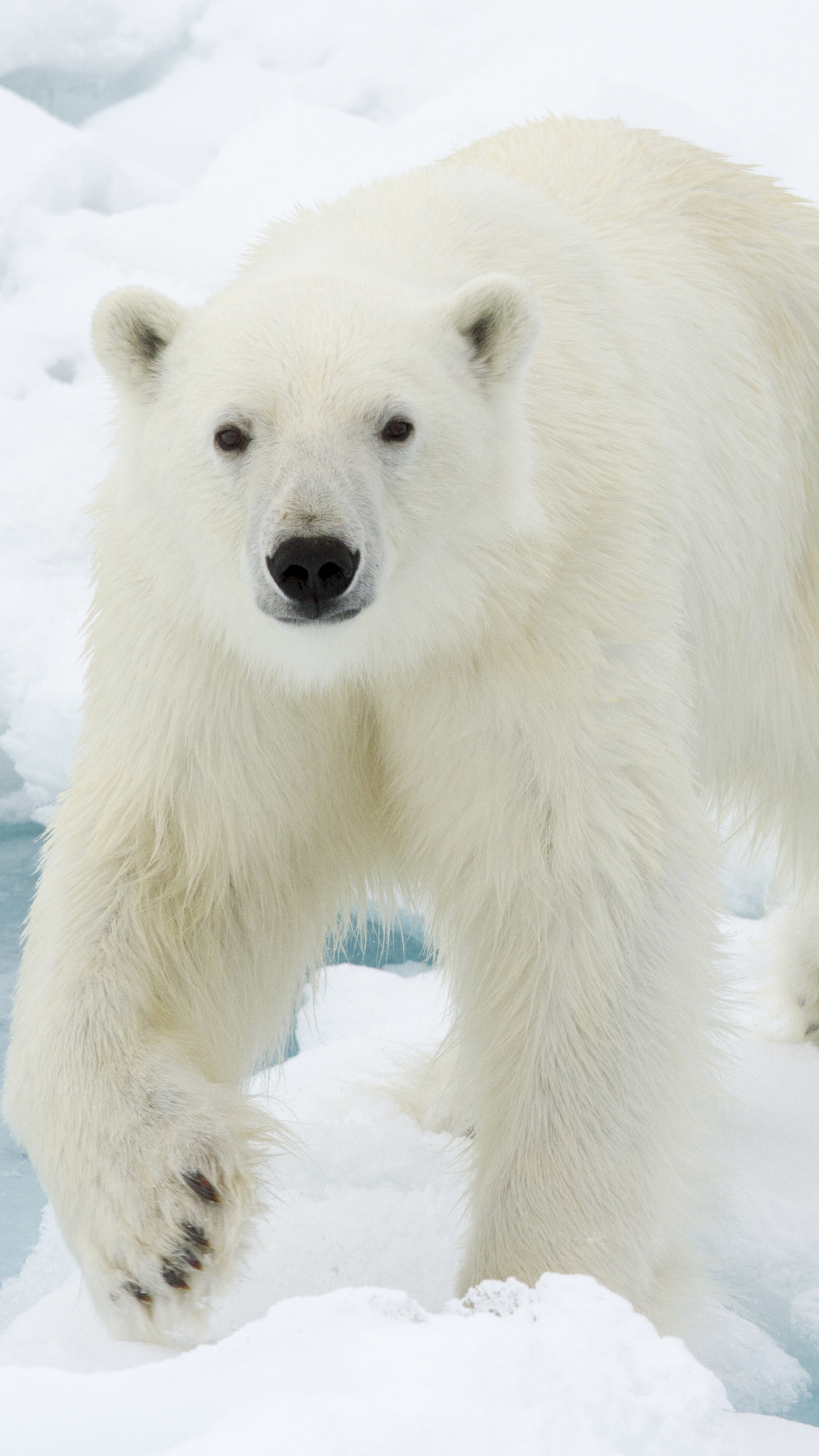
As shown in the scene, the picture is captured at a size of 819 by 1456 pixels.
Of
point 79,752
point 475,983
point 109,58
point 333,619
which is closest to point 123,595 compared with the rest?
point 79,752

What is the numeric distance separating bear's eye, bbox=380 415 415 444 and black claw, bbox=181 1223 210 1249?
0.99 metres

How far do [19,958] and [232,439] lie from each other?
246 centimetres

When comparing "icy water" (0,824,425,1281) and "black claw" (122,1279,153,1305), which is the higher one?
"black claw" (122,1279,153,1305)

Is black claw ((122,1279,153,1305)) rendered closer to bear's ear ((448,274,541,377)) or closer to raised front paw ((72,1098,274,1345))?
raised front paw ((72,1098,274,1345))

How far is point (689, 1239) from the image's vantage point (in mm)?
2453

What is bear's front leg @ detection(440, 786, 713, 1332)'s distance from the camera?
7.29 ft

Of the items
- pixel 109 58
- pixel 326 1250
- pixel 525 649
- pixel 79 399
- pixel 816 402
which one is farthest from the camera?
pixel 109 58

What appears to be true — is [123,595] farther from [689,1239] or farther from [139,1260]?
[689,1239]

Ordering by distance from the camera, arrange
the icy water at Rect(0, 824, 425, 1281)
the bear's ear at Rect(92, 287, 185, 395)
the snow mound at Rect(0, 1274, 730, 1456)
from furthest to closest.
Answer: the icy water at Rect(0, 824, 425, 1281)
the bear's ear at Rect(92, 287, 185, 395)
the snow mound at Rect(0, 1274, 730, 1456)

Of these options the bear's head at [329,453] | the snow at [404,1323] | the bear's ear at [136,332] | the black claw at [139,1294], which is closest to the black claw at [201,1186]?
the black claw at [139,1294]

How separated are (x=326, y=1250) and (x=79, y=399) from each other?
3516 mm

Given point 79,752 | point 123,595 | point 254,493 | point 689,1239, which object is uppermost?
point 254,493

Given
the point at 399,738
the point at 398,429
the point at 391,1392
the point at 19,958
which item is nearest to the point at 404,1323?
the point at 391,1392

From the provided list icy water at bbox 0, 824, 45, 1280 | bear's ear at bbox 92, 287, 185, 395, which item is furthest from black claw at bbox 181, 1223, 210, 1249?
icy water at bbox 0, 824, 45, 1280
